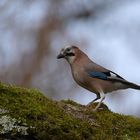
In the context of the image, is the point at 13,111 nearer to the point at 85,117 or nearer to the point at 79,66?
the point at 85,117

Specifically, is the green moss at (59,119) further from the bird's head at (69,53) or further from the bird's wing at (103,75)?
the bird's head at (69,53)

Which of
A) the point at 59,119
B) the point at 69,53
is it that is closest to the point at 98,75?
the point at 69,53

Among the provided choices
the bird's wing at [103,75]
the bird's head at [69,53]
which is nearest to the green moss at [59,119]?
the bird's wing at [103,75]

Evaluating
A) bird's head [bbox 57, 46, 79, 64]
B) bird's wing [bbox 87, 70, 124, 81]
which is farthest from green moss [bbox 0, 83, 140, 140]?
bird's head [bbox 57, 46, 79, 64]

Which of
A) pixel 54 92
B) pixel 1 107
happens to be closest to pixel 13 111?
pixel 1 107

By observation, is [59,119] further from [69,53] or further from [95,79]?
[69,53]

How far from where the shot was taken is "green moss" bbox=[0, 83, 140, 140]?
311cm

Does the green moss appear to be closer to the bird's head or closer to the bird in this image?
the bird

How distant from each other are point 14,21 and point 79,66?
17.8ft

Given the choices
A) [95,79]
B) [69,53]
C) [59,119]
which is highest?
[69,53]

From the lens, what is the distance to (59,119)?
128 inches

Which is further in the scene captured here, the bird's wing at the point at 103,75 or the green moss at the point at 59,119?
the bird's wing at the point at 103,75

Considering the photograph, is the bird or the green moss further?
the bird

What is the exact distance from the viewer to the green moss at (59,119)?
3111 mm
